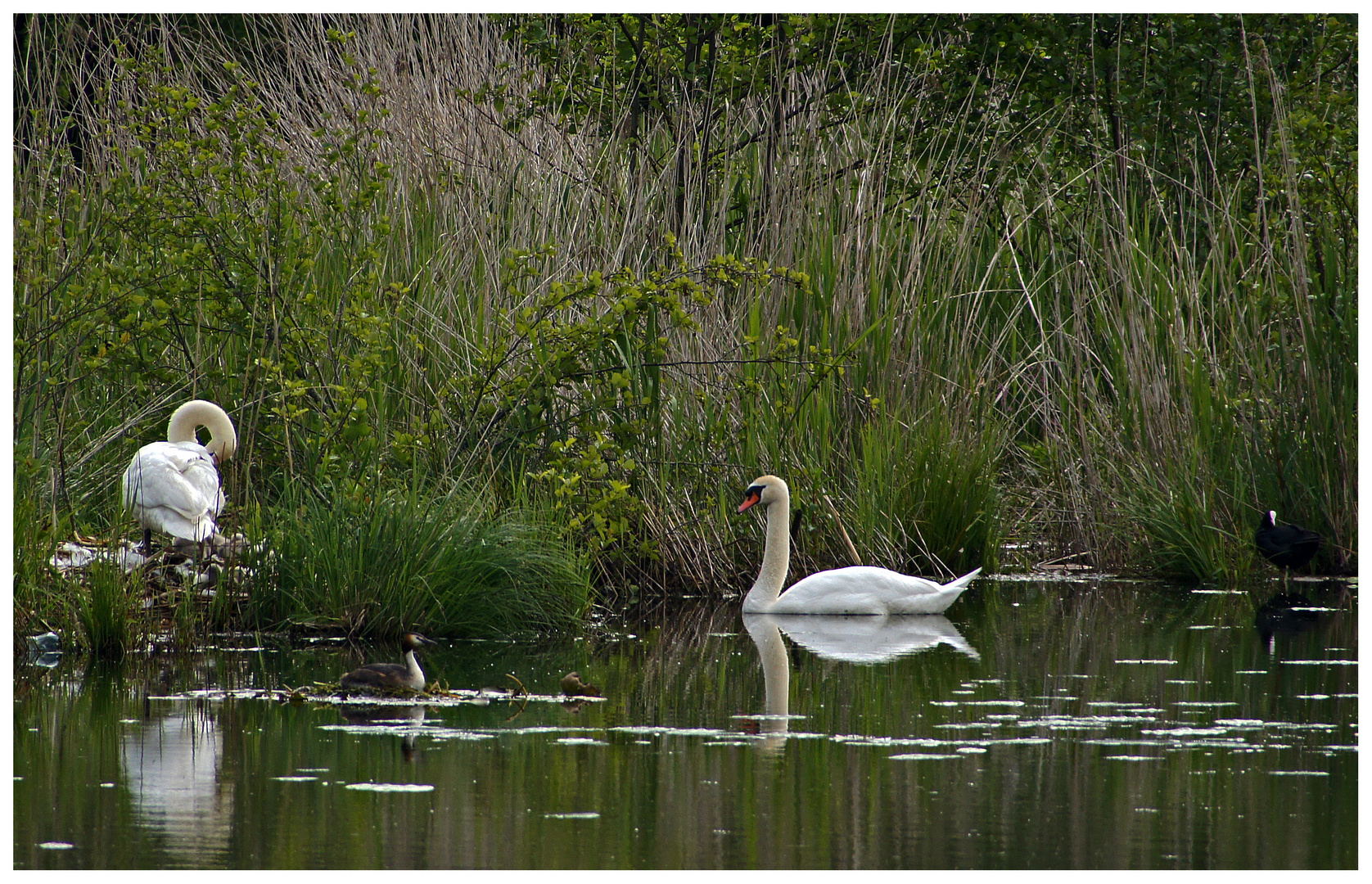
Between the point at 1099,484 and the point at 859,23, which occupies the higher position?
the point at 859,23

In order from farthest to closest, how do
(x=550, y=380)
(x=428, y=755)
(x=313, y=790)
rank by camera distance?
(x=550, y=380) < (x=428, y=755) < (x=313, y=790)

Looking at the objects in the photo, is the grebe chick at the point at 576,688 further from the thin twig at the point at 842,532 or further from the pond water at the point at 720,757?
the thin twig at the point at 842,532

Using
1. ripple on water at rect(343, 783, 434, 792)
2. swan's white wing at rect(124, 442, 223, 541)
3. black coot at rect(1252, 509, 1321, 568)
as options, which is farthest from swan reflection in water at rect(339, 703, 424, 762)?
black coot at rect(1252, 509, 1321, 568)

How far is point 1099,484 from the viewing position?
39.4 feet

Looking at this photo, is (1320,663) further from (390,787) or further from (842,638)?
(390,787)

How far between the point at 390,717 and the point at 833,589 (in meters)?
3.79

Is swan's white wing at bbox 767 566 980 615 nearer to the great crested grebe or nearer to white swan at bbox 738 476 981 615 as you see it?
white swan at bbox 738 476 981 615

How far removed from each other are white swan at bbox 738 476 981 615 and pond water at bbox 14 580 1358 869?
78 centimetres

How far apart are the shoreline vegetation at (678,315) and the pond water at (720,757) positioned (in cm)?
127

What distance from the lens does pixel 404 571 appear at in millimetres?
8672

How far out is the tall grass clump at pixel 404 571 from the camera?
8.70 meters

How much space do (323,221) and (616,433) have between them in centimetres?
257

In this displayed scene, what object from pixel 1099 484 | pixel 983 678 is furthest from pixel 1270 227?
pixel 983 678
